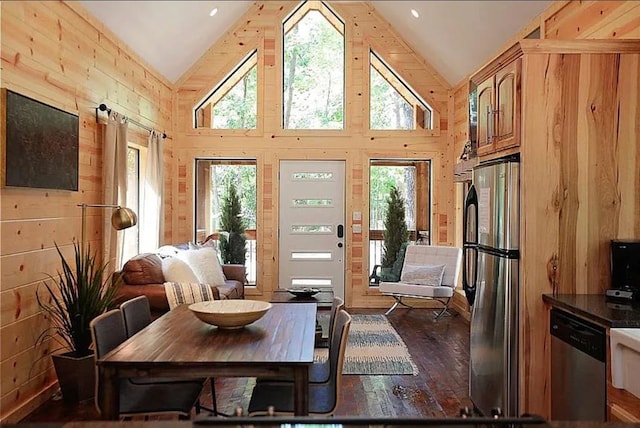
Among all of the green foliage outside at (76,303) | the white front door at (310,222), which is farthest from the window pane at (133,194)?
the white front door at (310,222)

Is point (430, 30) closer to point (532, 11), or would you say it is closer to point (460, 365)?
point (532, 11)

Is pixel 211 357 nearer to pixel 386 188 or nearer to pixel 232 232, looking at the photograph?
pixel 232 232

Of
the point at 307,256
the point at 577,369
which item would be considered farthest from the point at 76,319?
the point at 307,256

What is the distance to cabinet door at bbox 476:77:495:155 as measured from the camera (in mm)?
3260

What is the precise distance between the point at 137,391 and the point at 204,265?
9.89 ft

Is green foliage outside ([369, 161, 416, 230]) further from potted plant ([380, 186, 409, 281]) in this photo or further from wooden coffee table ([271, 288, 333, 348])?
wooden coffee table ([271, 288, 333, 348])

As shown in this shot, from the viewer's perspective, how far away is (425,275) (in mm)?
6191

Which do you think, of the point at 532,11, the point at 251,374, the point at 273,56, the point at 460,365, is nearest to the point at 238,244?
the point at 273,56

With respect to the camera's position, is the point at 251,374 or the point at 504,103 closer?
the point at 251,374

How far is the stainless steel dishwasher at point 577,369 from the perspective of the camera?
2248 mm

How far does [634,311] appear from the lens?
234cm

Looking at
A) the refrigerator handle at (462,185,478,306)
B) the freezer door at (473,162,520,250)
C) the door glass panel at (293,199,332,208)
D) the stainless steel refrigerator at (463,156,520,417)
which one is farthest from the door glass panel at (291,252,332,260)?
the freezer door at (473,162,520,250)

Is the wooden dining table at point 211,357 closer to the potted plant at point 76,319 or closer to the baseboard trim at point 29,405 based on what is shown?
the potted plant at point 76,319

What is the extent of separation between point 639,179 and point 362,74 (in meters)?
4.47
